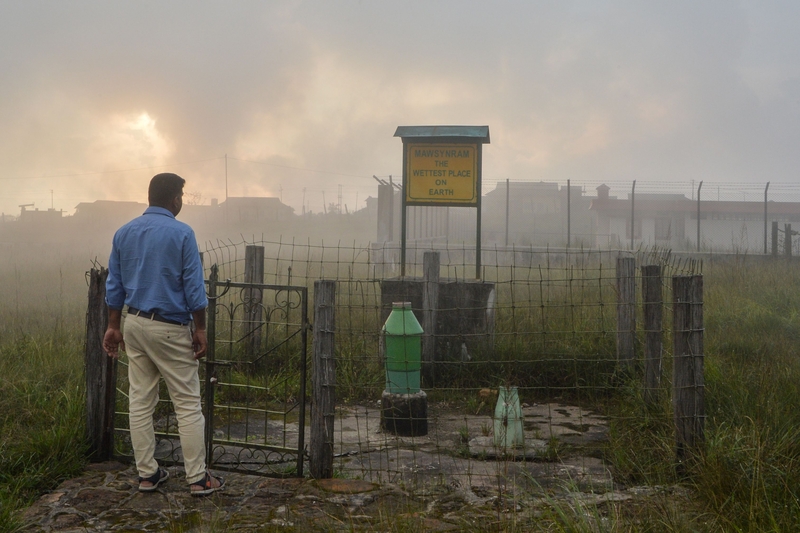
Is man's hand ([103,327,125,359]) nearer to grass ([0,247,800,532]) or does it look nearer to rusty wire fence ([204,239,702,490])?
grass ([0,247,800,532])

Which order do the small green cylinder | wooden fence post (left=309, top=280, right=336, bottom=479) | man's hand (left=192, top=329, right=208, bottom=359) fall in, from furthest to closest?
the small green cylinder < wooden fence post (left=309, top=280, right=336, bottom=479) < man's hand (left=192, top=329, right=208, bottom=359)

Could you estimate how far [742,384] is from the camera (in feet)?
17.9

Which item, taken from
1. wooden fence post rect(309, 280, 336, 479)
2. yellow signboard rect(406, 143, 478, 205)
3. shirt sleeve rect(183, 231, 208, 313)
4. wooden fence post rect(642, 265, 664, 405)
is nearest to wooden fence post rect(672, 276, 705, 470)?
wooden fence post rect(642, 265, 664, 405)

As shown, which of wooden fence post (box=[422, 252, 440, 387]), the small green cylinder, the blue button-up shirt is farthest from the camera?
wooden fence post (box=[422, 252, 440, 387])

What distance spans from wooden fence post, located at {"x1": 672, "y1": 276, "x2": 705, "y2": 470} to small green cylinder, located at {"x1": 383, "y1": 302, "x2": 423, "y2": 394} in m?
2.09

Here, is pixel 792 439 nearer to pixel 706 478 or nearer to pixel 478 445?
pixel 706 478

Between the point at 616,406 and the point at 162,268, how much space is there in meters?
3.95

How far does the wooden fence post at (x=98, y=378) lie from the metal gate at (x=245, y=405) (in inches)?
3.2

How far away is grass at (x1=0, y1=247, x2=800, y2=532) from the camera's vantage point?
3.64 meters

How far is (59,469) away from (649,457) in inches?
157

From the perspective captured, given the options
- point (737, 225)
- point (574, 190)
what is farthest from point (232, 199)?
point (737, 225)

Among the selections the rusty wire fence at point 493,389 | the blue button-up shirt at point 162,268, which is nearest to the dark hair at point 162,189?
the blue button-up shirt at point 162,268

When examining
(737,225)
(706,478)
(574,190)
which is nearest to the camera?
(706,478)

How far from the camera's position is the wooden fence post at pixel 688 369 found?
455 centimetres
